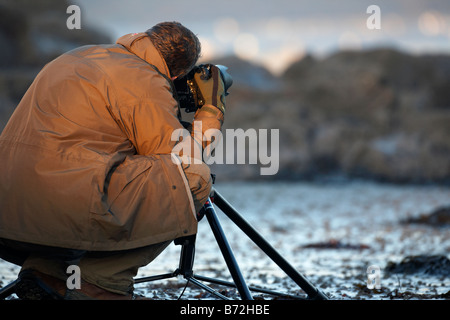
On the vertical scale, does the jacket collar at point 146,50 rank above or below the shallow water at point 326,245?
above

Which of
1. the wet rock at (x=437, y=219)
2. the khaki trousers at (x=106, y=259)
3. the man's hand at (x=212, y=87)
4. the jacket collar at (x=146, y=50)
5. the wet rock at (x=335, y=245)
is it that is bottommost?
the wet rock at (x=335, y=245)

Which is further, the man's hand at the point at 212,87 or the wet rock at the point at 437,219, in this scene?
the wet rock at the point at 437,219

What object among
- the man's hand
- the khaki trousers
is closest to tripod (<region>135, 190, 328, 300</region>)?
the khaki trousers

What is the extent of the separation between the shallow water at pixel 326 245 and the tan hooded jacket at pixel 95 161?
1.57 meters

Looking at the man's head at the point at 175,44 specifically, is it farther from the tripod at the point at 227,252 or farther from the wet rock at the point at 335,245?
the wet rock at the point at 335,245

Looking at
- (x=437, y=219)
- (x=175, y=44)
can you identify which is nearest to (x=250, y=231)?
(x=175, y=44)

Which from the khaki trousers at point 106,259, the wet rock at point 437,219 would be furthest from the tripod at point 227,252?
Answer: the wet rock at point 437,219

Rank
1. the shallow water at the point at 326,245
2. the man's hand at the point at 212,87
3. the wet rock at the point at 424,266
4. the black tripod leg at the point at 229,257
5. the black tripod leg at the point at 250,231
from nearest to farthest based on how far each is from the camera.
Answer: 1. the black tripod leg at the point at 229,257
2. the man's hand at the point at 212,87
3. the black tripod leg at the point at 250,231
4. the shallow water at the point at 326,245
5. the wet rock at the point at 424,266

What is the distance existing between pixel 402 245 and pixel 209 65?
18.9 feet

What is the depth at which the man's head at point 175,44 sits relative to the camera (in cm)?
302

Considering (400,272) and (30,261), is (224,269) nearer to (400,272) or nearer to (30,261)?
(400,272)

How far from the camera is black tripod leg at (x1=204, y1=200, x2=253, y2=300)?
2.96m

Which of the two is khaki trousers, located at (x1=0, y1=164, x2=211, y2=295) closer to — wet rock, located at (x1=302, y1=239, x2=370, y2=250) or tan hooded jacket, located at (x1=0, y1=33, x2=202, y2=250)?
tan hooded jacket, located at (x1=0, y1=33, x2=202, y2=250)

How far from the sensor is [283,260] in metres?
3.38
